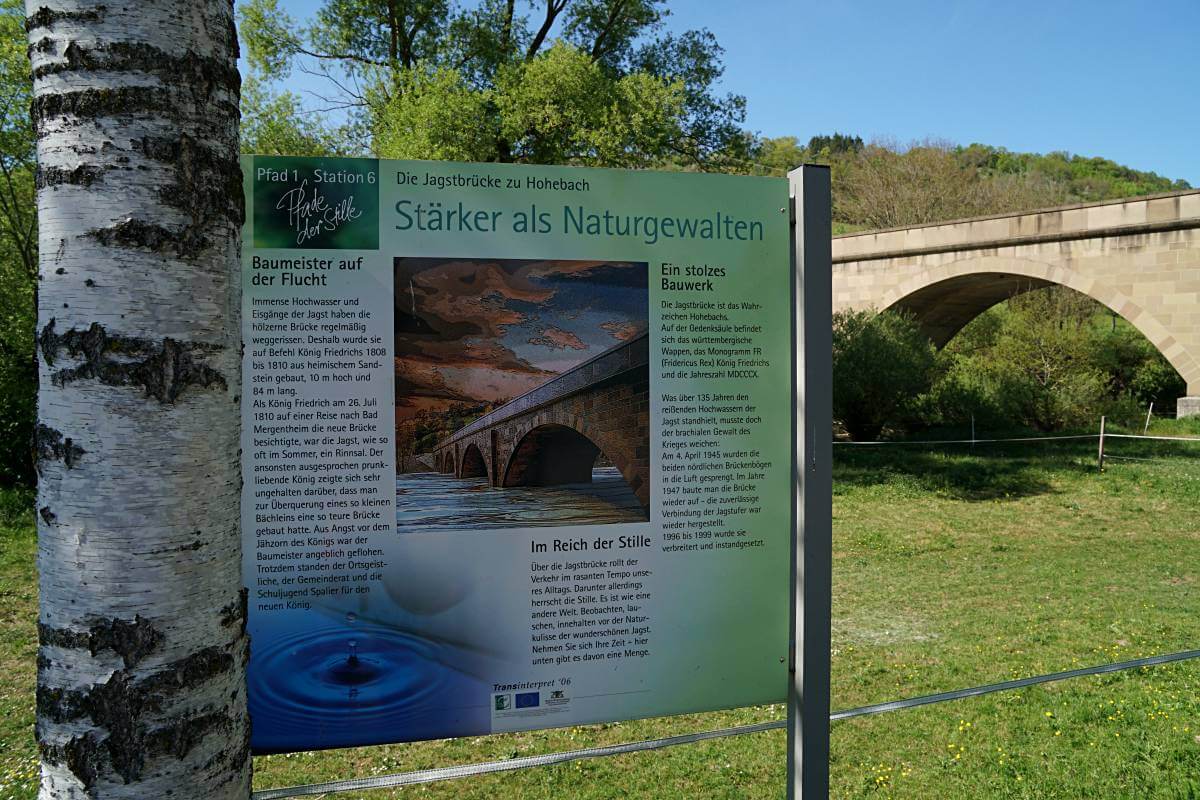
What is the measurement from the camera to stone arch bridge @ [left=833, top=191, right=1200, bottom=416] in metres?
20.7

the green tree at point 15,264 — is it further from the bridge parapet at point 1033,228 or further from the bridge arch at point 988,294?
the bridge parapet at point 1033,228

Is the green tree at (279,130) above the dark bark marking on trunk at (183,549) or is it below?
above

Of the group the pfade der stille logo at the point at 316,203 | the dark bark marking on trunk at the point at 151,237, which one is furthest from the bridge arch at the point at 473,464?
the dark bark marking on trunk at the point at 151,237

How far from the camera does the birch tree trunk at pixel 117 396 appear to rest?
1.55 metres

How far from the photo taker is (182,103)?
5.29ft

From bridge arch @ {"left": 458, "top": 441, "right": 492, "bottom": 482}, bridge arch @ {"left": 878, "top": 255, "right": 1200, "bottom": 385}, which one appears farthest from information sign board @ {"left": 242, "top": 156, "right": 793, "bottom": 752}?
bridge arch @ {"left": 878, "top": 255, "right": 1200, "bottom": 385}

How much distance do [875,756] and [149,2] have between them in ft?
15.4

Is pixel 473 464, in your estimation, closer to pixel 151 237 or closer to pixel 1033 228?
pixel 151 237

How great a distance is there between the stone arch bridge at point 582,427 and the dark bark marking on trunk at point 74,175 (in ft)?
3.85

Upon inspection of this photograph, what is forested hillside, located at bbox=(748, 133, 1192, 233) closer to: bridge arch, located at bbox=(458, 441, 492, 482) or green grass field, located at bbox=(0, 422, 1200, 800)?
green grass field, located at bbox=(0, 422, 1200, 800)

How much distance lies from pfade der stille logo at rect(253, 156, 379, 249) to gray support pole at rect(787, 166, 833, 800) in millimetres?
1327

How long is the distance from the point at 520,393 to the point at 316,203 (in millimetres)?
795

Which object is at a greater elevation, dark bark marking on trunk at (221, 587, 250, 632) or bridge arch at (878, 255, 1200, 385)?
bridge arch at (878, 255, 1200, 385)

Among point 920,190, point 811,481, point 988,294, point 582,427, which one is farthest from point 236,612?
point 920,190
